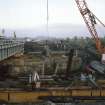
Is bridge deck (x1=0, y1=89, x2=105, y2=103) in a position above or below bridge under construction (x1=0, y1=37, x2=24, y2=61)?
below

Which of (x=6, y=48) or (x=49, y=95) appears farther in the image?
(x=6, y=48)

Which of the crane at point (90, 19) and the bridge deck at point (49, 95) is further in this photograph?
the crane at point (90, 19)

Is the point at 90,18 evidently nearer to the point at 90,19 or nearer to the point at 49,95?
the point at 90,19

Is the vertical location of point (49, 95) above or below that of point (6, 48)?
below

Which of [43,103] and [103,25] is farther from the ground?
[103,25]

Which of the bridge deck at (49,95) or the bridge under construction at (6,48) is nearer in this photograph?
the bridge deck at (49,95)

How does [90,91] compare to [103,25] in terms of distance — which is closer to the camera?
[90,91]

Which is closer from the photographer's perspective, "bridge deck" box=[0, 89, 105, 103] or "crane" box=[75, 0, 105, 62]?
"bridge deck" box=[0, 89, 105, 103]

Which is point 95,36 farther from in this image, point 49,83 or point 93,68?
point 49,83

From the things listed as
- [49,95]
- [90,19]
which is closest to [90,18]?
[90,19]

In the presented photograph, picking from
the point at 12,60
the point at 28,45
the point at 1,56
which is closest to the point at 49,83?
the point at 1,56

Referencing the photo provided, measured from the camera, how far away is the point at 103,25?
49.5m

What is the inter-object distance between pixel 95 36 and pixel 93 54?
3.23 meters

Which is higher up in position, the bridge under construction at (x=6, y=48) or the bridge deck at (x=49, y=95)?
the bridge under construction at (x=6, y=48)
